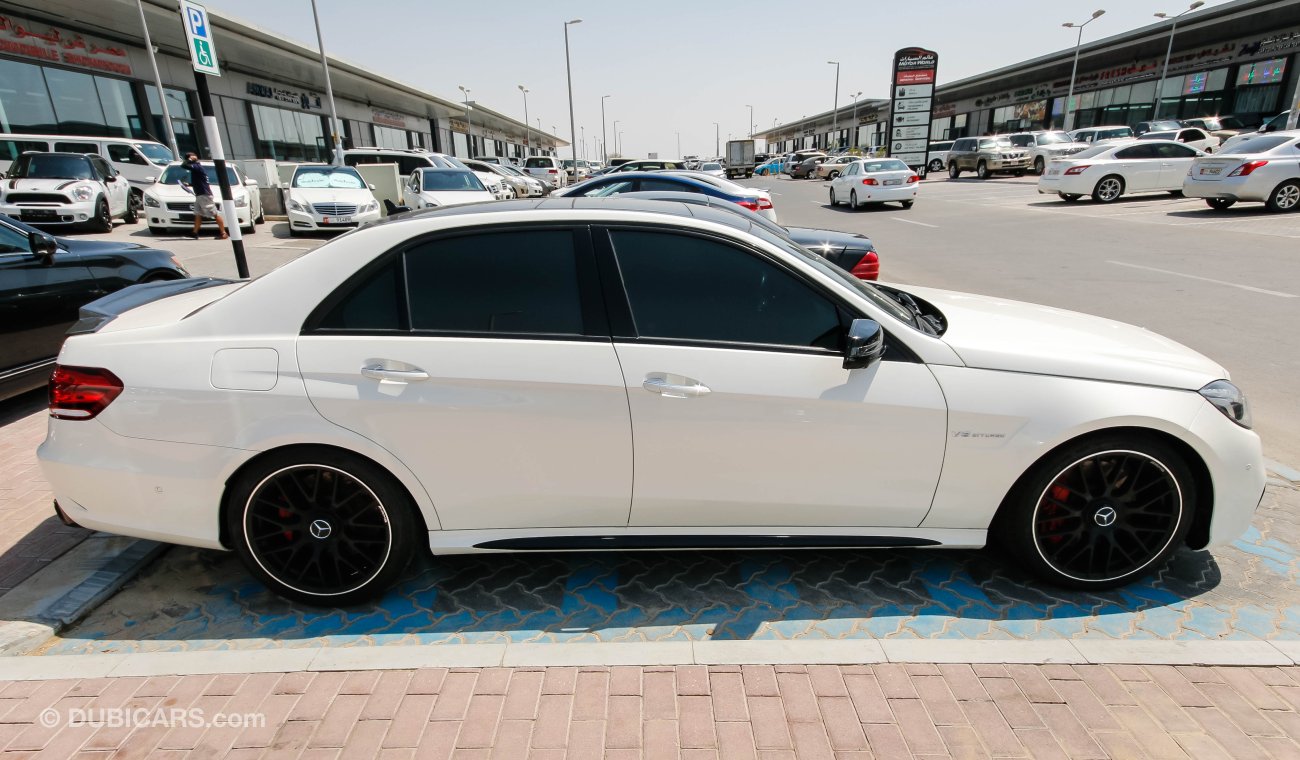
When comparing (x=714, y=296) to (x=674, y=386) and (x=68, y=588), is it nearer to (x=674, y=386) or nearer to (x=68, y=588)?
(x=674, y=386)

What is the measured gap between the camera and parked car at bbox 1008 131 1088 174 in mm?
31798

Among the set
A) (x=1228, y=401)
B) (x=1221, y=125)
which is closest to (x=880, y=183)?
(x=1228, y=401)

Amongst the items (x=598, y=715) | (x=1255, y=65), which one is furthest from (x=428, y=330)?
(x=1255, y=65)

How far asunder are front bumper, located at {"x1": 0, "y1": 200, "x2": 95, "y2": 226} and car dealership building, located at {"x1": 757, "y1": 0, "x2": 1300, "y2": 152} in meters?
40.3

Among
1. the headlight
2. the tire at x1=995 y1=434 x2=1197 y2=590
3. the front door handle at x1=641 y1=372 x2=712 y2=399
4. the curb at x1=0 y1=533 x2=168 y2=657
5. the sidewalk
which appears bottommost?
the sidewalk

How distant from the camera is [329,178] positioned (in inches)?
630

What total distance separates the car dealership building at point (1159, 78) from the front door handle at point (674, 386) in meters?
36.5

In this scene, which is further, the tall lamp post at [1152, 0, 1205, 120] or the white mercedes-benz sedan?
the tall lamp post at [1152, 0, 1205, 120]

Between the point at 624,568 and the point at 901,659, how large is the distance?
1.29 meters

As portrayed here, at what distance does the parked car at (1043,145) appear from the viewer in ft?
104

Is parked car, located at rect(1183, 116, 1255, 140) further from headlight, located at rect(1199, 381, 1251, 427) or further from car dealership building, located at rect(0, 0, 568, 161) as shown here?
car dealership building, located at rect(0, 0, 568, 161)

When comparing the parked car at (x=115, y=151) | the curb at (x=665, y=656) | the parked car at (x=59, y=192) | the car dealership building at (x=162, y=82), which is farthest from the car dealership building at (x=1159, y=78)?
the car dealership building at (x=162, y=82)

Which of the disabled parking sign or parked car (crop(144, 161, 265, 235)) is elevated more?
the disabled parking sign

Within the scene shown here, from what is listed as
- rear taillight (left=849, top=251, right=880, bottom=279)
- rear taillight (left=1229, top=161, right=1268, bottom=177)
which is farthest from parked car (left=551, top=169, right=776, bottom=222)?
rear taillight (left=1229, top=161, right=1268, bottom=177)
